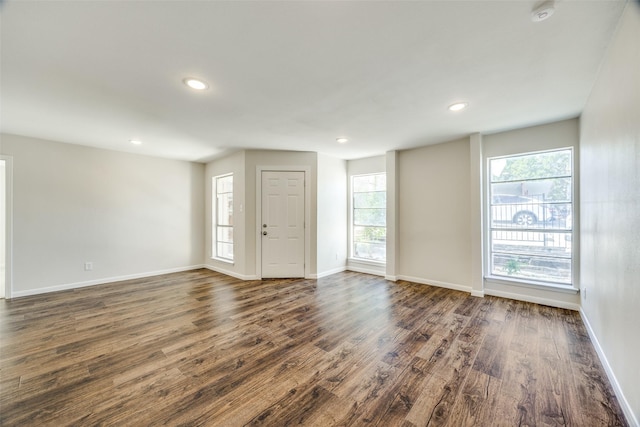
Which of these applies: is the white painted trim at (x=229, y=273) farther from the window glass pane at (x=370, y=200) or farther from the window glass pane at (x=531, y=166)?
the window glass pane at (x=531, y=166)

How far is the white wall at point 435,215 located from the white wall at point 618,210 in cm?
156

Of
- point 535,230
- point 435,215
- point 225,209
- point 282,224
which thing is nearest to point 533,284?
point 535,230

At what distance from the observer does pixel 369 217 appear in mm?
5406

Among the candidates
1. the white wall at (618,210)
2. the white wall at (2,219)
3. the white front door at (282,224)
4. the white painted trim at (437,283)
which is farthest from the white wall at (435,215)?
the white wall at (2,219)

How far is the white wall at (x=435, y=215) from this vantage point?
404cm

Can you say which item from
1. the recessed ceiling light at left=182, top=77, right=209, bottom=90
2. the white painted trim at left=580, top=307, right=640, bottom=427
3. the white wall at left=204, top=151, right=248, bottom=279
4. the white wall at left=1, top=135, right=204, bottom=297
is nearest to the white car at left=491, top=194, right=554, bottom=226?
the white painted trim at left=580, top=307, right=640, bottom=427

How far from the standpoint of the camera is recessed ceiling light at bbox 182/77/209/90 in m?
2.22

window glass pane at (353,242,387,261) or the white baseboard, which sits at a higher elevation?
window glass pane at (353,242,387,261)

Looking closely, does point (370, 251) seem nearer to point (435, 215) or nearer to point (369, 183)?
point (369, 183)

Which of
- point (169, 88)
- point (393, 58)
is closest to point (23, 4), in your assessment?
point (169, 88)

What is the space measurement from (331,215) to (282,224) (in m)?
1.06

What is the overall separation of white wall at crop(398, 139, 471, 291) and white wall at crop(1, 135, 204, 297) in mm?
4731

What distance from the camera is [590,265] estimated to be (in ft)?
8.56

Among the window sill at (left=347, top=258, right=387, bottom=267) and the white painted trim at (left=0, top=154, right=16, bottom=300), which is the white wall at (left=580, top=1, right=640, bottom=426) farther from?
the white painted trim at (left=0, top=154, right=16, bottom=300)
